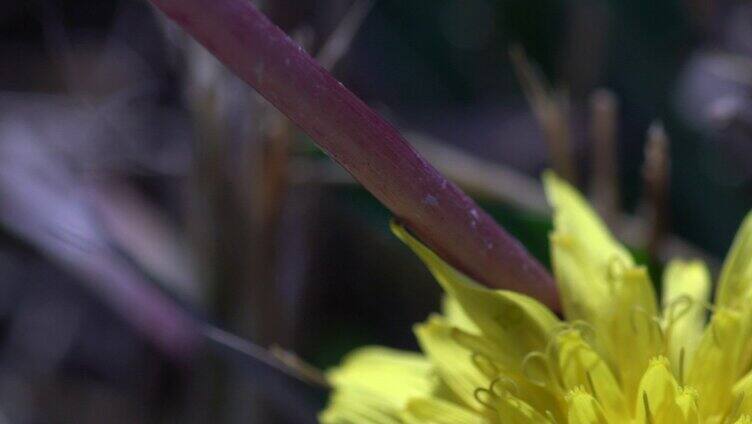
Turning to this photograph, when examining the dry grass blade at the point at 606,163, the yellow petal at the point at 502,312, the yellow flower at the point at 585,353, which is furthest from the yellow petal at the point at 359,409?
the dry grass blade at the point at 606,163

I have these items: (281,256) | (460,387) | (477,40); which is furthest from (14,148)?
(460,387)

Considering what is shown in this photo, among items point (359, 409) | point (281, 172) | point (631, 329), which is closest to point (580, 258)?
point (631, 329)

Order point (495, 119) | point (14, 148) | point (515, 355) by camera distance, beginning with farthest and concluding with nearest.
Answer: point (495, 119)
point (14, 148)
point (515, 355)

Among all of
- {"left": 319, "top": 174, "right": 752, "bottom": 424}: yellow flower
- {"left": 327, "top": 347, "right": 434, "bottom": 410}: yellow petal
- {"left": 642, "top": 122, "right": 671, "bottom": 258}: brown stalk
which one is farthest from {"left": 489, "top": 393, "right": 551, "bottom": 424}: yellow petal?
{"left": 642, "top": 122, "right": 671, "bottom": 258}: brown stalk

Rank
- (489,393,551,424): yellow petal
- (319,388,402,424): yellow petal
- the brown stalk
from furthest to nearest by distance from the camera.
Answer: the brown stalk, (319,388,402,424): yellow petal, (489,393,551,424): yellow petal

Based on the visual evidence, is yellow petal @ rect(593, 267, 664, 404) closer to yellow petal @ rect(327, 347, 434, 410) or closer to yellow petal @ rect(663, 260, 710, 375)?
yellow petal @ rect(663, 260, 710, 375)

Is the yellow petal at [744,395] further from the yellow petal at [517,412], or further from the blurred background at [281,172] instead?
the blurred background at [281,172]

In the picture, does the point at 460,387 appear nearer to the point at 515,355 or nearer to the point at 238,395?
the point at 515,355
